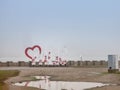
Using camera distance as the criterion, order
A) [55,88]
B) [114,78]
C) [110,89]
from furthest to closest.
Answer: [114,78]
[55,88]
[110,89]

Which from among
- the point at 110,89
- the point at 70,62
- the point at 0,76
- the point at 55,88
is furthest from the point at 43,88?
the point at 70,62

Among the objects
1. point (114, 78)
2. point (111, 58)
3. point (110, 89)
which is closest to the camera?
point (110, 89)

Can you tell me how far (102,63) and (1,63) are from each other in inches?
1281

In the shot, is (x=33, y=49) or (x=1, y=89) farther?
(x=33, y=49)

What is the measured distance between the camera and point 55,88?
32.1 m

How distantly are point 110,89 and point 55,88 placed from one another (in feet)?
18.1

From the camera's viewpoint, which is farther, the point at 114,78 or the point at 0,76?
the point at 0,76

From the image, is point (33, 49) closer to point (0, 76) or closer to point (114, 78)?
point (0, 76)

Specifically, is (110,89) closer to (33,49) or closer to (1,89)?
(1,89)

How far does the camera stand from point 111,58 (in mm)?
49094

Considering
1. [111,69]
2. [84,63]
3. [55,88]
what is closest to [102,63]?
[84,63]

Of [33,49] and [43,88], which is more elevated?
[33,49]

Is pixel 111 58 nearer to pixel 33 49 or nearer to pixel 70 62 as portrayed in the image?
pixel 33 49

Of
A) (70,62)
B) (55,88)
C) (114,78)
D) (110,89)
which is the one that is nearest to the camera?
(110,89)
